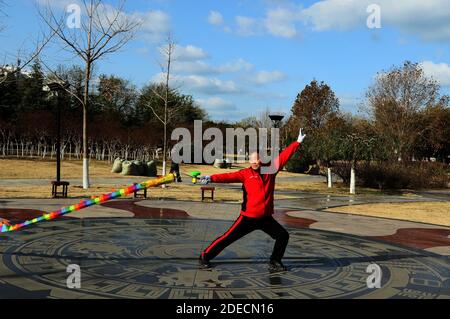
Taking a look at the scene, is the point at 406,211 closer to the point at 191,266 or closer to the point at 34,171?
the point at 191,266

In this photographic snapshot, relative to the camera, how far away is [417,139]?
43.4m

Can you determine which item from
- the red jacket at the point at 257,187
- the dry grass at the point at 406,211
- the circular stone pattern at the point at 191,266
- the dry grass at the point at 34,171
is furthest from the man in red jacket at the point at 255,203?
the dry grass at the point at 34,171

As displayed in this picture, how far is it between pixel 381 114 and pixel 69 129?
97.7 ft

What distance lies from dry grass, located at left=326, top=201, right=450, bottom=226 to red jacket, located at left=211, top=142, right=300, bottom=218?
362 inches

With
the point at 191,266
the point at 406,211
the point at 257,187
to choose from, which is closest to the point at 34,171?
the point at 406,211

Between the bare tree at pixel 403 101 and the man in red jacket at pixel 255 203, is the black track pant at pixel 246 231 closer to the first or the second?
the man in red jacket at pixel 255 203

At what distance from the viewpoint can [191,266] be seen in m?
6.78

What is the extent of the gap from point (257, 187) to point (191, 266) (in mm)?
1497

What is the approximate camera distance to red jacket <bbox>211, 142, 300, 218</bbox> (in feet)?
21.6

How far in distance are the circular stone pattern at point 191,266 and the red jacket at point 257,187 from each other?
A: 0.87m

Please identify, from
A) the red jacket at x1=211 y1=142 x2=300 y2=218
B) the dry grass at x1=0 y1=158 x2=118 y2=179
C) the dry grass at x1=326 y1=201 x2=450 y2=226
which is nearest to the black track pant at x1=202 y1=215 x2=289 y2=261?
the red jacket at x1=211 y1=142 x2=300 y2=218

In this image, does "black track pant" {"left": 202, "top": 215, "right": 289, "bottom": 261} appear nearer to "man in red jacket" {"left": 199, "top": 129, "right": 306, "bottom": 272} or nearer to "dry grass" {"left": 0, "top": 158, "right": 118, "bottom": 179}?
"man in red jacket" {"left": 199, "top": 129, "right": 306, "bottom": 272}

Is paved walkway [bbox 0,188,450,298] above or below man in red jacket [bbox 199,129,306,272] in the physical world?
below
